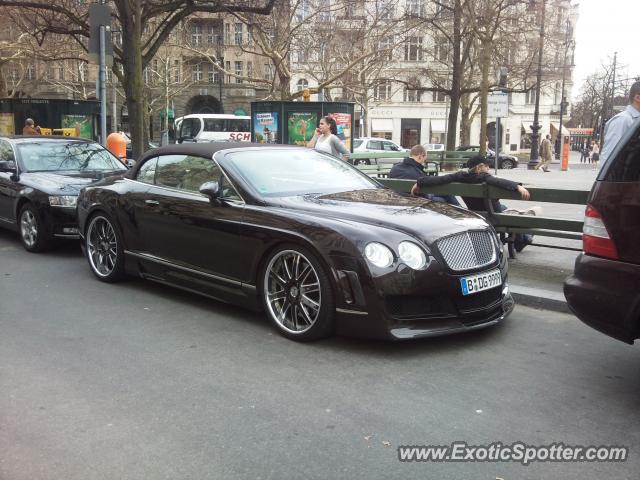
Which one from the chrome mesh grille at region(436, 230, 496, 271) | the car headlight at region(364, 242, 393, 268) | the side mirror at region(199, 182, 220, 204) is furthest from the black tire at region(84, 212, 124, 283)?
the chrome mesh grille at region(436, 230, 496, 271)

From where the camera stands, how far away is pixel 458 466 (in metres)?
3.11

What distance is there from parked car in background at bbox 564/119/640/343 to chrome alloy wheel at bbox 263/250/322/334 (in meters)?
1.82

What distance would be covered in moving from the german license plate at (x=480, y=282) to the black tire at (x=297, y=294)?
94 cm

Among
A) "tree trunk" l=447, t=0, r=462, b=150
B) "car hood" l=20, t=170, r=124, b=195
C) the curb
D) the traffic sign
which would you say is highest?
"tree trunk" l=447, t=0, r=462, b=150

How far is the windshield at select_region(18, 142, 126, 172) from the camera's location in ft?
31.0

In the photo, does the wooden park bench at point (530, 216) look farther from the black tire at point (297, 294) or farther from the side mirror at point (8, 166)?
the side mirror at point (8, 166)

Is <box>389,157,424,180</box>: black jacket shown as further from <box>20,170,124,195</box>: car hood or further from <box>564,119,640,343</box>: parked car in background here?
<box>564,119,640,343</box>: parked car in background

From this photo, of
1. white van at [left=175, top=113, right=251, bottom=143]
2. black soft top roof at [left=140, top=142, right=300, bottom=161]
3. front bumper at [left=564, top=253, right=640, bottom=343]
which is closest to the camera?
front bumper at [left=564, top=253, right=640, bottom=343]

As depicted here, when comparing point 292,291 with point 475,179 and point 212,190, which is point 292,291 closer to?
point 212,190

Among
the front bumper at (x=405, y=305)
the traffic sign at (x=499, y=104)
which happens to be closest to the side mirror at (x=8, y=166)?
the front bumper at (x=405, y=305)

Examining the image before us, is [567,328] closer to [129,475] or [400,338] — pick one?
[400,338]

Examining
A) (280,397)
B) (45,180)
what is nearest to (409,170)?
(45,180)

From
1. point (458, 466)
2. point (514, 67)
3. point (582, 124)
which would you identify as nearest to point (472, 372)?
point (458, 466)

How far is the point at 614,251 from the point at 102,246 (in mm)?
5170
